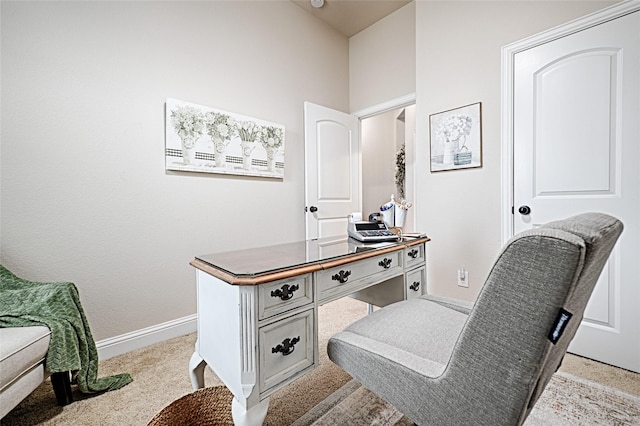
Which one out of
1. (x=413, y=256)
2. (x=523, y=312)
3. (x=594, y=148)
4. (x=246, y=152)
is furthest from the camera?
(x=246, y=152)

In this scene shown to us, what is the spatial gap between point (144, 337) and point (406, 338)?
A: 1916mm

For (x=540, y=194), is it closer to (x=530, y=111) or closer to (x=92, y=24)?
(x=530, y=111)

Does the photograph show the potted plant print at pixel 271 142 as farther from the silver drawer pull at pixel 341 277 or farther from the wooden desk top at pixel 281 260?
the silver drawer pull at pixel 341 277

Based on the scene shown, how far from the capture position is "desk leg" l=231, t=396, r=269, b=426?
0.95m

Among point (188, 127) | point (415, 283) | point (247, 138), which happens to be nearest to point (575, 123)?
point (415, 283)

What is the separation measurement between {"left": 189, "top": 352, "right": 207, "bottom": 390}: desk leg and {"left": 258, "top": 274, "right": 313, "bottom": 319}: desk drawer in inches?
21.5

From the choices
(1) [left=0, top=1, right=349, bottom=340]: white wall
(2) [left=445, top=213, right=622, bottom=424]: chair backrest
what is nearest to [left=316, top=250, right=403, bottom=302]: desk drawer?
(2) [left=445, top=213, right=622, bottom=424]: chair backrest

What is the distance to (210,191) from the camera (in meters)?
2.41

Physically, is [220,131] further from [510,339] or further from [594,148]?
[594,148]

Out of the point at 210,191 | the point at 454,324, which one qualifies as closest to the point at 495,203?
the point at 454,324

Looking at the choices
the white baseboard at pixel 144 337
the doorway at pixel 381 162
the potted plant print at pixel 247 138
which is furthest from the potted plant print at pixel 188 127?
the doorway at pixel 381 162

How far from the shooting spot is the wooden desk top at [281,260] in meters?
0.97

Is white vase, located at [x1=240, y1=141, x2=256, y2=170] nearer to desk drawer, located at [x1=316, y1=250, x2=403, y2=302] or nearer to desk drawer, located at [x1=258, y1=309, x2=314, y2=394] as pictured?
desk drawer, located at [x1=316, y1=250, x2=403, y2=302]

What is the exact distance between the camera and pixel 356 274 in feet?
4.26
